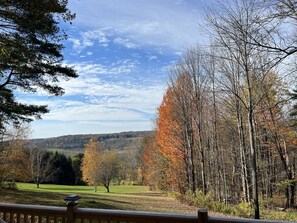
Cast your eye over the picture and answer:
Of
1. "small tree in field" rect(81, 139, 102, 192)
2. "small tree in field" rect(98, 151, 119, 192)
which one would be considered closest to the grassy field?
"small tree in field" rect(81, 139, 102, 192)

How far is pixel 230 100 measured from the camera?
14.7m

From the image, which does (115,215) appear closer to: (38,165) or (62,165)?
(38,165)

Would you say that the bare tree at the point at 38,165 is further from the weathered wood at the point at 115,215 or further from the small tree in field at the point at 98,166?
the weathered wood at the point at 115,215

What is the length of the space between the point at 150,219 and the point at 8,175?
70.9 feet

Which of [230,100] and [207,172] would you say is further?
[207,172]

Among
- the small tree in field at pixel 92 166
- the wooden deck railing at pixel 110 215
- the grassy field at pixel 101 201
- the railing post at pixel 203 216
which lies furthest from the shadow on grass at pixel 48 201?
the small tree in field at pixel 92 166

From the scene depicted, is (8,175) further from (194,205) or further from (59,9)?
(59,9)

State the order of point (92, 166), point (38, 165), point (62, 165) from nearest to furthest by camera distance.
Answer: point (92, 166) < point (38, 165) < point (62, 165)

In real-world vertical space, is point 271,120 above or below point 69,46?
below

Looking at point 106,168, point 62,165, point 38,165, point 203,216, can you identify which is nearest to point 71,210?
point 203,216

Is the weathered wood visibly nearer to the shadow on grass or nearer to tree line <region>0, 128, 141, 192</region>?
the shadow on grass

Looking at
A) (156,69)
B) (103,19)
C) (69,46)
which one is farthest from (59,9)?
(156,69)

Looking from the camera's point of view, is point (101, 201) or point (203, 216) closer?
point (203, 216)

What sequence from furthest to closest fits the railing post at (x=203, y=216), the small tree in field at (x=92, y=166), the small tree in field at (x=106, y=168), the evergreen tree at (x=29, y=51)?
the small tree in field at (x=106, y=168), the small tree in field at (x=92, y=166), the evergreen tree at (x=29, y=51), the railing post at (x=203, y=216)
